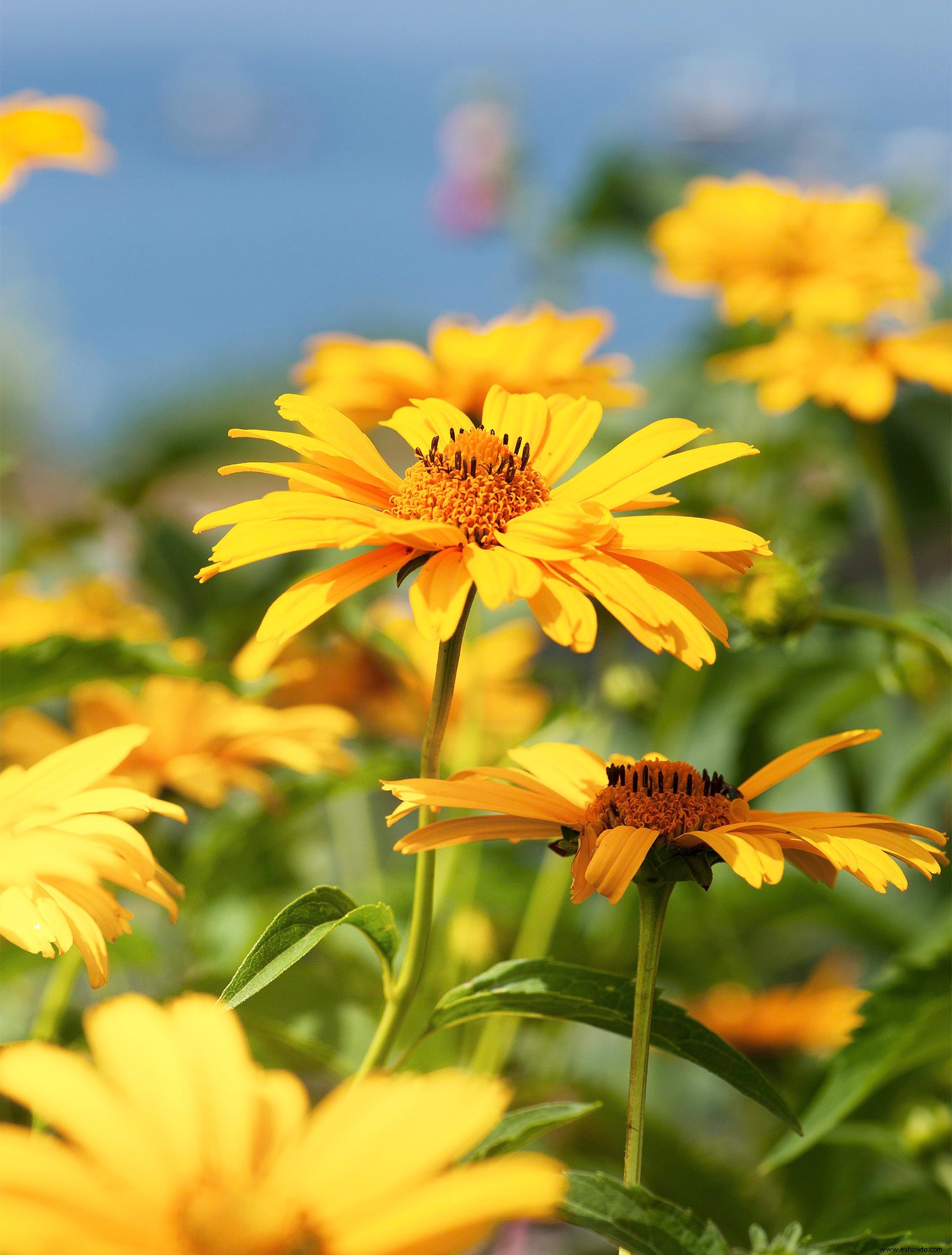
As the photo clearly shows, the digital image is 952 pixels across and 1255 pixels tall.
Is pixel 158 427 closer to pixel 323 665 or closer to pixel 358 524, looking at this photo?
pixel 323 665

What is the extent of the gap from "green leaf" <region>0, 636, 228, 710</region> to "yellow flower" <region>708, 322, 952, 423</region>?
401mm

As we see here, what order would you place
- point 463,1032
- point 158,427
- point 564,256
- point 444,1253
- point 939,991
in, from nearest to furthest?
1. point 444,1253
2. point 939,991
3. point 463,1032
4. point 158,427
5. point 564,256

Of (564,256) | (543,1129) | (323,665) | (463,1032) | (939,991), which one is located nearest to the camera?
(543,1129)

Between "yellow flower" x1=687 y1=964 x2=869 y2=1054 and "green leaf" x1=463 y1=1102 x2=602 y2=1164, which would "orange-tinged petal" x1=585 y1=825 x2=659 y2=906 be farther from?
"yellow flower" x1=687 y1=964 x2=869 y2=1054

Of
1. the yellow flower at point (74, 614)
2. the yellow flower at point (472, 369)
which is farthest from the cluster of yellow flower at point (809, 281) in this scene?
the yellow flower at point (74, 614)

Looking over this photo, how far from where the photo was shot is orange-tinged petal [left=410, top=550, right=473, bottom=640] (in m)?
0.31

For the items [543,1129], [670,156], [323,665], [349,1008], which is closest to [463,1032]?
[349,1008]

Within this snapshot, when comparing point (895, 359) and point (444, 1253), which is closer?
point (444, 1253)

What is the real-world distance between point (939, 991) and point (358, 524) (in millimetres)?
327

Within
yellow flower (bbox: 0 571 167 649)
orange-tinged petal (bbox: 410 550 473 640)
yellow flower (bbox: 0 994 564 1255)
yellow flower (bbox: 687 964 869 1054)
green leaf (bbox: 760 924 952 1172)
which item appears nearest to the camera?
yellow flower (bbox: 0 994 564 1255)

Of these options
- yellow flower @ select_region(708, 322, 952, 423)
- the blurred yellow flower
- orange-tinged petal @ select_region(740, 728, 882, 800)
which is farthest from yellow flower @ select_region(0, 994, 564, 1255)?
yellow flower @ select_region(708, 322, 952, 423)

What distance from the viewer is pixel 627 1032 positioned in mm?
354

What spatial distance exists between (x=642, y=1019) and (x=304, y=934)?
0.09 m

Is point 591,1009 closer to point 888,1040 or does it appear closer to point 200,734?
point 888,1040
